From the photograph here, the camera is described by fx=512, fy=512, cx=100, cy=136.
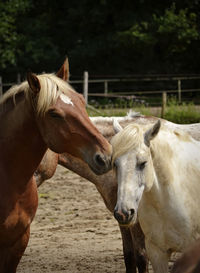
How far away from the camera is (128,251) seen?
4.18 metres

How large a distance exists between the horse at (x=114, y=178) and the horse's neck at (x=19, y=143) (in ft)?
3.72

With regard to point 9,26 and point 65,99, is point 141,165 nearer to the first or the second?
point 65,99

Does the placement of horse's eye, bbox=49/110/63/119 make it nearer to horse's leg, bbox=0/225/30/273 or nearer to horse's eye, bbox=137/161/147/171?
horse's eye, bbox=137/161/147/171

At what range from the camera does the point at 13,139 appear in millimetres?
3094

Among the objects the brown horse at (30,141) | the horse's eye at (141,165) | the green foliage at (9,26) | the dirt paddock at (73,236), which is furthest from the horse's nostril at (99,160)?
the green foliage at (9,26)

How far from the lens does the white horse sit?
308 centimetres

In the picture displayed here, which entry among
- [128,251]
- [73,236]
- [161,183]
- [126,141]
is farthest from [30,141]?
[73,236]

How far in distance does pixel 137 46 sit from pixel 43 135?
1762cm

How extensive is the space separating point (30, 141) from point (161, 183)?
0.88m

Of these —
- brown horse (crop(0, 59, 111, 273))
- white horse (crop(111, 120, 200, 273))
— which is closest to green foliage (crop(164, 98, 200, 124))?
white horse (crop(111, 120, 200, 273))

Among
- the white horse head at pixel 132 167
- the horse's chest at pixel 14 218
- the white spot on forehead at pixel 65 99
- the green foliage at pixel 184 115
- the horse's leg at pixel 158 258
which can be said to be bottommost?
the green foliage at pixel 184 115

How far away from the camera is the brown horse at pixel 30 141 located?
118 inches

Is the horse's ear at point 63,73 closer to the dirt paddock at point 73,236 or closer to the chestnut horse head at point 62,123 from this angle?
the chestnut horse head at point 62,123

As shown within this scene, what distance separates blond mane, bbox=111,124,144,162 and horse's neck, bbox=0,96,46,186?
47 cm
